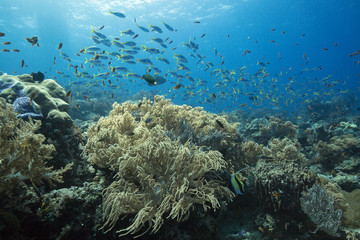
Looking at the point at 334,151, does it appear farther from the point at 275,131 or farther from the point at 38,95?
the point at 38,95

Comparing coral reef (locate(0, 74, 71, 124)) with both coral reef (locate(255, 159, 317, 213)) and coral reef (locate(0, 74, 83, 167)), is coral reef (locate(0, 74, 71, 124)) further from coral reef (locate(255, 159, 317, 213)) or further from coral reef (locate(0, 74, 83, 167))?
coral reef (locate(255, 159, 317, 213))

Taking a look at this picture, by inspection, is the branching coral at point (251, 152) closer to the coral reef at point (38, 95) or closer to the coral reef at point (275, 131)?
the coral reef at point (38, 95)

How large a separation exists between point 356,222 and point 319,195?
120 centimetres

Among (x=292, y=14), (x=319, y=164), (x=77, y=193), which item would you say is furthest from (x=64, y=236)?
(x=292, y=14)

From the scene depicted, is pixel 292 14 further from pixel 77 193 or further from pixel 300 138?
pixel 77 193

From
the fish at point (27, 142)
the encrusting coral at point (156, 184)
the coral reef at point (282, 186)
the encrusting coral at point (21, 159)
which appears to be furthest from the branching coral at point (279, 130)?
the fish at point (27, 142)

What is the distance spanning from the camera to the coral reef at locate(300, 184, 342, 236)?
3.03m

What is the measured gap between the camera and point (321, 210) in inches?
123

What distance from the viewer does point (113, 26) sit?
46844 millimetres

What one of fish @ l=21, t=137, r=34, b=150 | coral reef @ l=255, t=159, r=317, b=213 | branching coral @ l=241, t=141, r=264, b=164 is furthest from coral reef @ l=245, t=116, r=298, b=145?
fish @ l=21, t=137, r=34, b=150

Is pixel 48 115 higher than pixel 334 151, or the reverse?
pixel 334 151

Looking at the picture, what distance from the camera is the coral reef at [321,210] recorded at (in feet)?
9.93

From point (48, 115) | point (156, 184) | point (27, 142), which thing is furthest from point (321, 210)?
point (48, 115)

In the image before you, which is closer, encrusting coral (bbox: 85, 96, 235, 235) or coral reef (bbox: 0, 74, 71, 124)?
encrusting coral (bbox: 85, 96, 235, 235)
